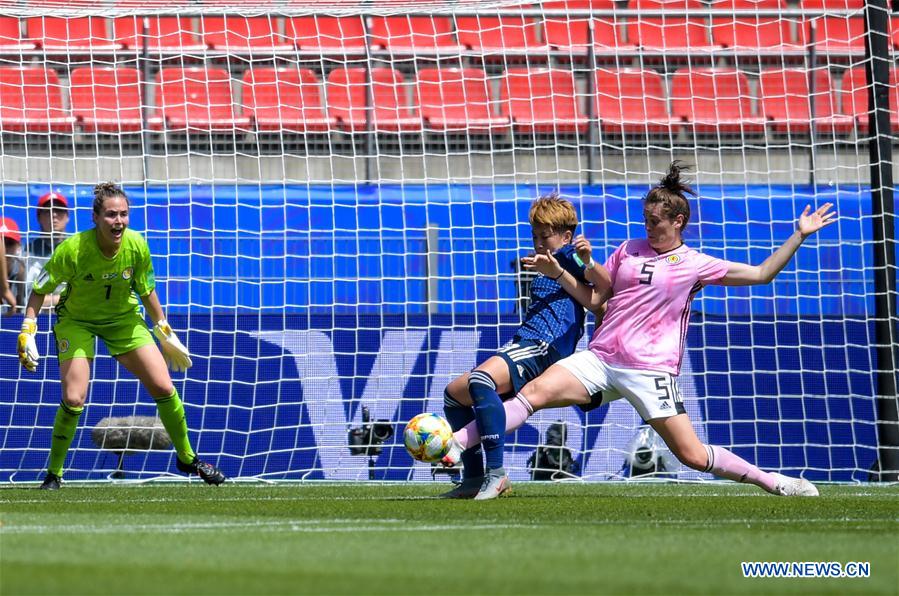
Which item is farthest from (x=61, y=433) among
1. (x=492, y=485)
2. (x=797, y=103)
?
(x=797, y=103)

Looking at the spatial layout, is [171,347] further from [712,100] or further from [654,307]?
[712,100]

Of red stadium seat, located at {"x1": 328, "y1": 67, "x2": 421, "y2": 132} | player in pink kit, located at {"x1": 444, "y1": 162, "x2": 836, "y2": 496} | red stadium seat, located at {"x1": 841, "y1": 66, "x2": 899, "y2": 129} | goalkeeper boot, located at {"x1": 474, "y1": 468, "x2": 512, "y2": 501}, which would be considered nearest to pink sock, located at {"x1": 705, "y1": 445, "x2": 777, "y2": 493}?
player in pink kit, located at {"x1": 444, "y1": 162, "x2": 836, "y2": 496}

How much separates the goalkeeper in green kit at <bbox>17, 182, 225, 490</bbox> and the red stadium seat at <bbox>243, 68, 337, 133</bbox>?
15.1ft

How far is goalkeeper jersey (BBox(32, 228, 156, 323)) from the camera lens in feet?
27.3

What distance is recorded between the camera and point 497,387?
736 cm

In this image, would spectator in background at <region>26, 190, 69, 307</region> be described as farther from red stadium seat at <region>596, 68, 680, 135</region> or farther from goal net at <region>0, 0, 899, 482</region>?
red stadium seat at <region>596, 68, 680, 135</region>

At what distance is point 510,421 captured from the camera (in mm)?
7391

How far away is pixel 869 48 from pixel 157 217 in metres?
6.10

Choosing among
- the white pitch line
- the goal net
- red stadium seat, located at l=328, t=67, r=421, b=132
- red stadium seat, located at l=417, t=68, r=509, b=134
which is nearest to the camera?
the white pitch line

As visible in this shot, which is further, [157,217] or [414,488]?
[157,217]

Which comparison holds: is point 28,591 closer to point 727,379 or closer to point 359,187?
point 727,379

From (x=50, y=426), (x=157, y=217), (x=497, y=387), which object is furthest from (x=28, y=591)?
(x=157, y=217)

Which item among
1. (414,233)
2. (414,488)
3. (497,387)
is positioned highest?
(414,233)

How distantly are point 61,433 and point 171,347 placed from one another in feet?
2.89
